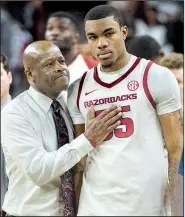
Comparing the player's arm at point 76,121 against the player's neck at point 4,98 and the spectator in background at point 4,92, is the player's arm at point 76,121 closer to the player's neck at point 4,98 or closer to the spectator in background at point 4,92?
the spectator in background at point 4,92

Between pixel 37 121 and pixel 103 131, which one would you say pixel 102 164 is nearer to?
pixel 103 131

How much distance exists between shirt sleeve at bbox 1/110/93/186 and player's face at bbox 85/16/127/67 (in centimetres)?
36

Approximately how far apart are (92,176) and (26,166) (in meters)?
0.28

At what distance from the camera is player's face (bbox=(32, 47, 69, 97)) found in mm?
2828

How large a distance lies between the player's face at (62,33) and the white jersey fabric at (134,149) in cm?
196

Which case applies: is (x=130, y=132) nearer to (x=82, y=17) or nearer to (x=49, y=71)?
(x=49, y=71)

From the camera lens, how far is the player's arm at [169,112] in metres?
2.70

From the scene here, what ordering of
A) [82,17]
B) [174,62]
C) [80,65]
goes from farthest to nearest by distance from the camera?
[82,17] → [80,65] → [174,62]

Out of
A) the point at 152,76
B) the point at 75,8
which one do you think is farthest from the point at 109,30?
the point at 75,8

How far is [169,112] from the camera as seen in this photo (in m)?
2.70

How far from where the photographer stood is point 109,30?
275cm

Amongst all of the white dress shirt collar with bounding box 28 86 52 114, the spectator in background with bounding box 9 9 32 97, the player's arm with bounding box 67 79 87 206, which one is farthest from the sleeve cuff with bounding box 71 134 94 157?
the spectator in background with bounding box 9 9 32 97

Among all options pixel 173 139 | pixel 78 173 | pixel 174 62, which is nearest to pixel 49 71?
pixel 78 173

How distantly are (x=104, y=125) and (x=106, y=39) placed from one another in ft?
1.19
